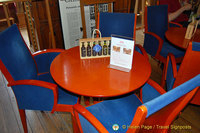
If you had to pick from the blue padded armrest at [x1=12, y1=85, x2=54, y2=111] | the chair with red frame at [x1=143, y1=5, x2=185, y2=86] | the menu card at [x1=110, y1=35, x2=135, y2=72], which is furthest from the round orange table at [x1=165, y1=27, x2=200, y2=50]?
the blue padded armrest at [x1=12, y1=85, x2=54, y2=111]

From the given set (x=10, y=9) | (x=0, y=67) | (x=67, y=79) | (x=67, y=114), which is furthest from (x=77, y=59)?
(x=10, y=9)

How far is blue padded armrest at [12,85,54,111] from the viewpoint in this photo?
141cm

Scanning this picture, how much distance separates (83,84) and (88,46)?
454mm

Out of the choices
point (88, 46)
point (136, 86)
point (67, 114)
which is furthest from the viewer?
point (67, 114)

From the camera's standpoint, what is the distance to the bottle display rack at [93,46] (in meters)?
1.56

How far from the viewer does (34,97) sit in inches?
57.6

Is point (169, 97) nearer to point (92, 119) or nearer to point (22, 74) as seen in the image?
point (92, 119)

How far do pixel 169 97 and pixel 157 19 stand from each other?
221 centimetres

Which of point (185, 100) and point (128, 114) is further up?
point (185, 100)

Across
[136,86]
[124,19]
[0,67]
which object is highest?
[124,19]

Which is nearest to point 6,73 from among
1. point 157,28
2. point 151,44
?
point 151,44

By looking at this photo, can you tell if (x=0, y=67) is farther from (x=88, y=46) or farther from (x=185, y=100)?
(x=185, y=100)

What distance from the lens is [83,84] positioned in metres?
1.27

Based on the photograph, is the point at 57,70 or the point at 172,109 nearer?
the point at 172,109
